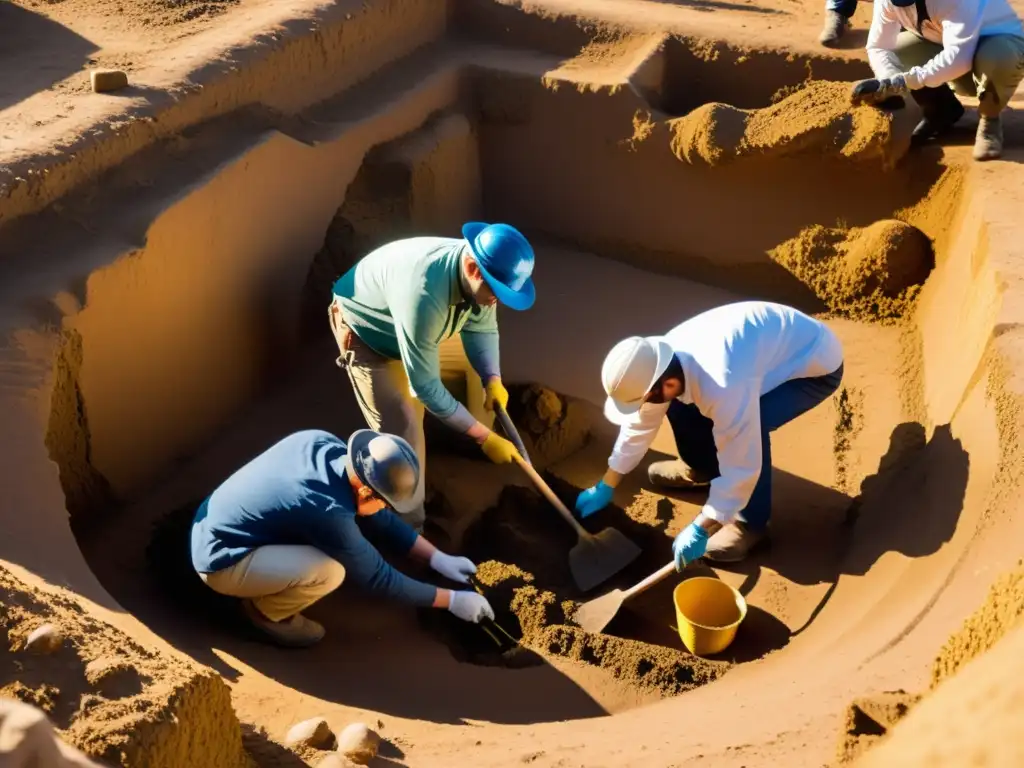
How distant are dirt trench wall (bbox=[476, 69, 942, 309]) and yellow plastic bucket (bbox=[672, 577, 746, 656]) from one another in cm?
244

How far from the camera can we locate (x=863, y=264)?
19.5 ft

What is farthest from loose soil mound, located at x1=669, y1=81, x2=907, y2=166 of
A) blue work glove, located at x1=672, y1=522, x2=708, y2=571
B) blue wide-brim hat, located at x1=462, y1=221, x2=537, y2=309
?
blue work glove, located at x1=672, y1=522, x2=708, y2=571

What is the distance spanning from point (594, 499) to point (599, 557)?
0.25 meters

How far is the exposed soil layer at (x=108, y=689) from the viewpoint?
2.59m

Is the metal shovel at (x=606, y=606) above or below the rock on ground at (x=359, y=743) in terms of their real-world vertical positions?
below

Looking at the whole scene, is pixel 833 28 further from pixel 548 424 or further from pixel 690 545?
pixel 690 545

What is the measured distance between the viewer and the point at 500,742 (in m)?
3.46

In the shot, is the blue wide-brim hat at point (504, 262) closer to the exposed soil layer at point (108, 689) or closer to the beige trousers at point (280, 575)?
the beige trousers at point (280, 575)

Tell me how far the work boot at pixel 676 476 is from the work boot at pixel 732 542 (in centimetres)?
37

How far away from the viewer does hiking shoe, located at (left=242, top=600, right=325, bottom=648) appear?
416 centimetres

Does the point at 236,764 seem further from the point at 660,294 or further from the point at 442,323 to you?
the point at 660,294

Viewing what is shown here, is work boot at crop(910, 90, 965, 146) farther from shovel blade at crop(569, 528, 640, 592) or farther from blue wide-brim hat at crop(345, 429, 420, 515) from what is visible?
blue wide-brim hat at crop(345, 429, 420, 515)

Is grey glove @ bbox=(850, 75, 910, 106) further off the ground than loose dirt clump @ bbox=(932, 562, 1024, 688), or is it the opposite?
grey glove @ bbox=(850, 75, 910, 106)

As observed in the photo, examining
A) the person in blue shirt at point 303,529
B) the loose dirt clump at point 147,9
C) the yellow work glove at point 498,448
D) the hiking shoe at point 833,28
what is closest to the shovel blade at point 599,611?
the person in blue shirt at point 303,529
